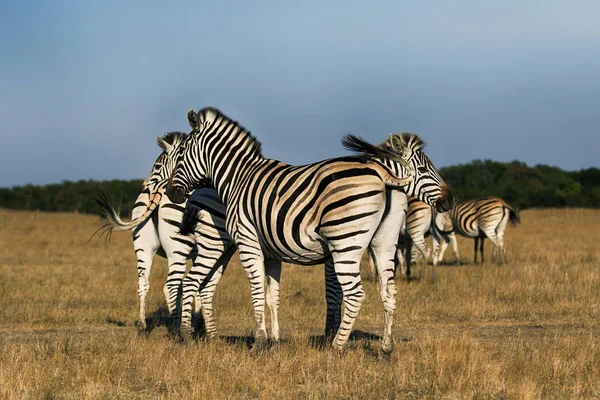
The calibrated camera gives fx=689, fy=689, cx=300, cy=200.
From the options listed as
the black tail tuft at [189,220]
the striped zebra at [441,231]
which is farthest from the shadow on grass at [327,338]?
the striped zebra at [441,231]

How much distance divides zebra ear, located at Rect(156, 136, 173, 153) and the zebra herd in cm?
2

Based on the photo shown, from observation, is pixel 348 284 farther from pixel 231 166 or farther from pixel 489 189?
pixel 489 189

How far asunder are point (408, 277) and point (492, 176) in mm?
55839

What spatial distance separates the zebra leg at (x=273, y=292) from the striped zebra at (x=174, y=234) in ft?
2.39

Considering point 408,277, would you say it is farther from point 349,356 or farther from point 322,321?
point 349,356

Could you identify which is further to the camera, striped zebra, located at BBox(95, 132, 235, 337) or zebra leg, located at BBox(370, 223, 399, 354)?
striped zebra, located at BBox(95, 132, 235, 337)

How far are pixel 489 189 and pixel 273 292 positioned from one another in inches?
1979

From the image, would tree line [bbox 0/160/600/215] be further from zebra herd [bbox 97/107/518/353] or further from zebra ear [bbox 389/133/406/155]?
zebra ear [bbox 389/133/406/155]

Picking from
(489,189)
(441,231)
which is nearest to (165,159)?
(441,231)

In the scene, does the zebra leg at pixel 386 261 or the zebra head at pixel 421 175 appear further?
the zebra head at pixel 421 175

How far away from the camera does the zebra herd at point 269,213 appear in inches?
285

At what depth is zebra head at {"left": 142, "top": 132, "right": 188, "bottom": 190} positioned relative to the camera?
32.9ft

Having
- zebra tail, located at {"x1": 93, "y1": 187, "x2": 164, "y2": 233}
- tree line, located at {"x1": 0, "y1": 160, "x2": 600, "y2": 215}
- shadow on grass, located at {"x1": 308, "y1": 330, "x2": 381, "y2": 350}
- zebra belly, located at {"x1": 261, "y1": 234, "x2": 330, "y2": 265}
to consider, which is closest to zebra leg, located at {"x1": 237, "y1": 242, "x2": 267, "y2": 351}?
zebra belly, located at {"x1": 261, "y1": 234, "x2": 330, "y2": 265}

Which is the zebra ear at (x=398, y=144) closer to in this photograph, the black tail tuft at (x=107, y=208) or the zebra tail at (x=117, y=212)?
the zebra tail at (x=117, y=212)
